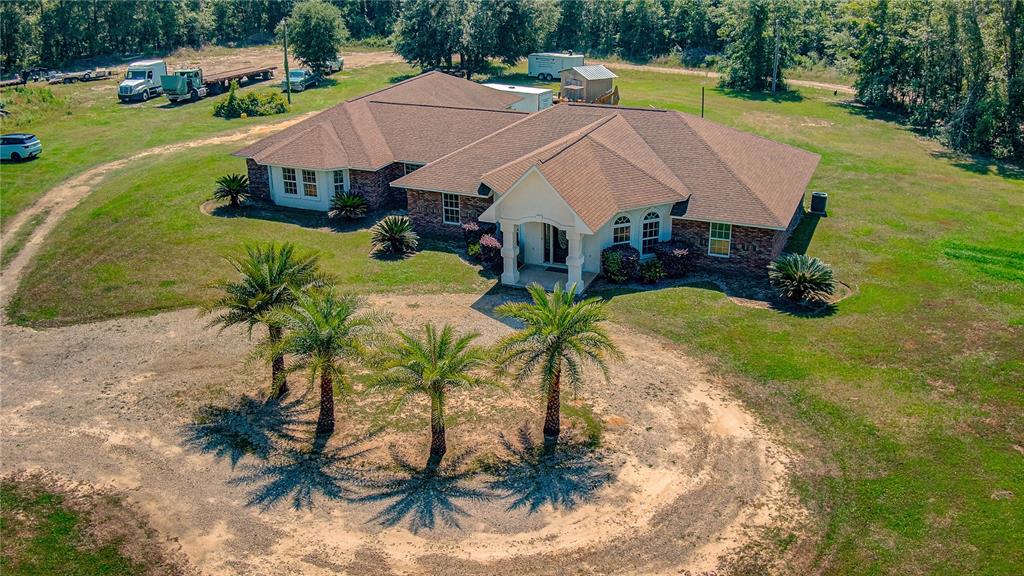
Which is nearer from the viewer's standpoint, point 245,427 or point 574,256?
point 245,427

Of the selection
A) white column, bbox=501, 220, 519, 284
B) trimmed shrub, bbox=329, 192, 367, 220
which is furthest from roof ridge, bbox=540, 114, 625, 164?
trimmed shrub, bbox=329, 192, 367, 220

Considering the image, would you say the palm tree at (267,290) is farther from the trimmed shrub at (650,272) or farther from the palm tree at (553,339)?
the trimmed shrub at (650,272)

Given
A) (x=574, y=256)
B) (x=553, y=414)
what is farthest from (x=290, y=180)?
(x=553, y=414)

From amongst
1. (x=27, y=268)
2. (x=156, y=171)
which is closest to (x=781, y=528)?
(x=27, y=268)

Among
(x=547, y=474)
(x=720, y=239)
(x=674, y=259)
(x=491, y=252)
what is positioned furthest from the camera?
(x=491, y=252)

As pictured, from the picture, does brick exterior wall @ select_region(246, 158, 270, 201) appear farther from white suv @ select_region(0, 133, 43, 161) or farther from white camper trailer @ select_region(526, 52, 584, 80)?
white camper trailer @ select_region(526, 52, 584, 80)

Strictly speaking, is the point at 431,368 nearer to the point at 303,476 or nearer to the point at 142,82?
the point at 303,476
